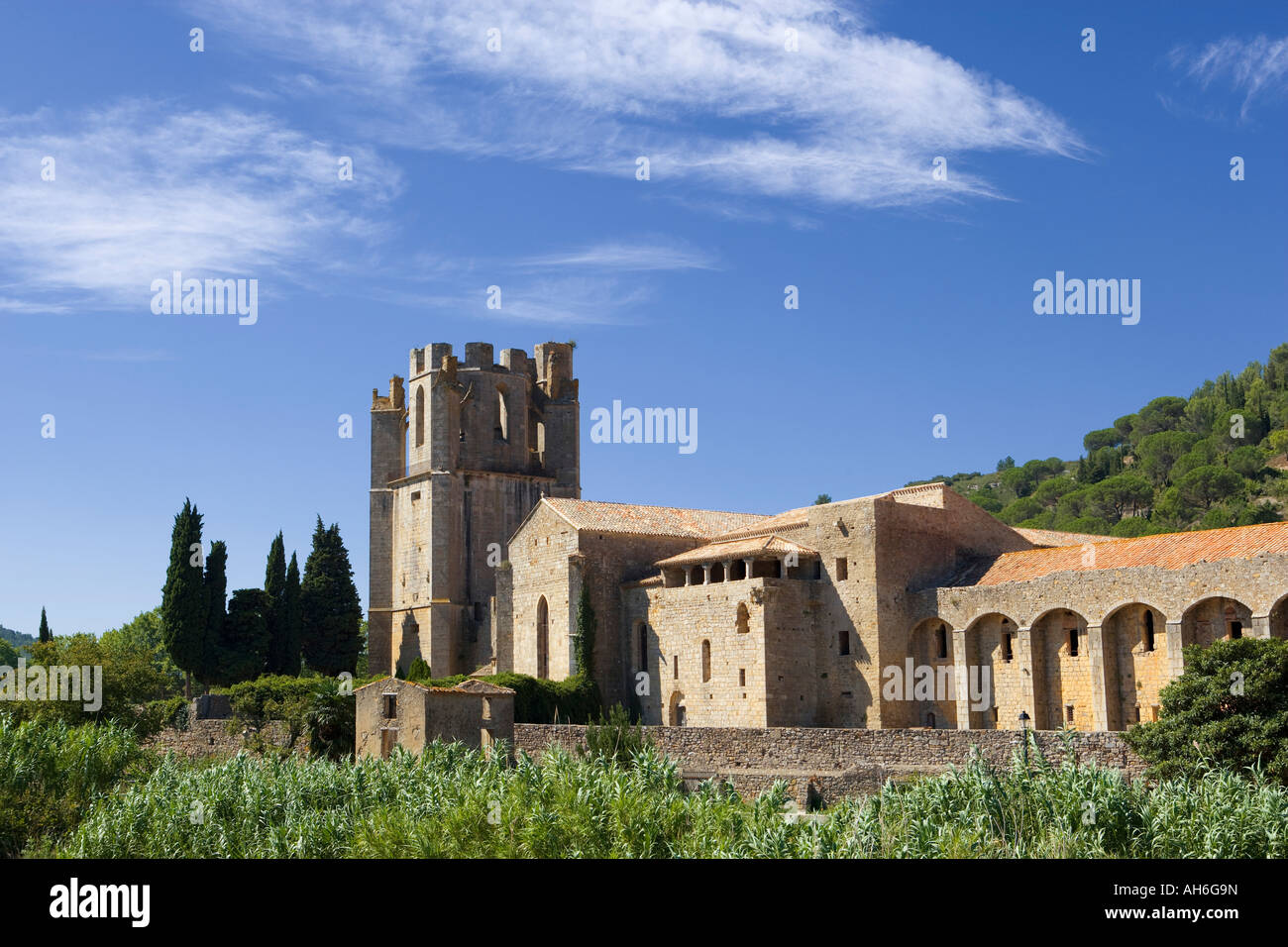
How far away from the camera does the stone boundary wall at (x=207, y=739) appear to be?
41250mm

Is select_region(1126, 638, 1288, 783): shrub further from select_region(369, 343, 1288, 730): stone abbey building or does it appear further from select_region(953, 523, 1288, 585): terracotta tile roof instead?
select_region(953, 523, 1288, 585): terracotta tile roof

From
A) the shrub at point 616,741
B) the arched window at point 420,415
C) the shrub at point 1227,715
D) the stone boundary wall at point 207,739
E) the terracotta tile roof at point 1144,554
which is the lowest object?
the stone boundary wall at point 207,739

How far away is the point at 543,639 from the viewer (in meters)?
46.0

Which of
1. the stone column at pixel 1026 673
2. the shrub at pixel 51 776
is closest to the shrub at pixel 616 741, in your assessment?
the stone column at pixel 1026 673

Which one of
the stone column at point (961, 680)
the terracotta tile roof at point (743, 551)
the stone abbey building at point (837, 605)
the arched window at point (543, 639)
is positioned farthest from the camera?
the arched window at point (543, 639)

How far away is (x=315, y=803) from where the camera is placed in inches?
958

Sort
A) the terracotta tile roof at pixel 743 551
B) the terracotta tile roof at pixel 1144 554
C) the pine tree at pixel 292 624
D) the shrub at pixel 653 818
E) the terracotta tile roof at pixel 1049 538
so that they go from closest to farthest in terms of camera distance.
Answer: the shrub at pixel 653 818, the terracotta tile roof at pixel 1144 554, the terracotta tile roof at pixel 743 551, the terracotta tile roof at pixel 1049 538, the pine tree at pixel 292 624

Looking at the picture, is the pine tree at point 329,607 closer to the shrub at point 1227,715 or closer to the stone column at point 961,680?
the stone column at point 961,680

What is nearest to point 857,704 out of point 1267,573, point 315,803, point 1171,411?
point 1267,573

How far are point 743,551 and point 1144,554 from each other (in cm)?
1200

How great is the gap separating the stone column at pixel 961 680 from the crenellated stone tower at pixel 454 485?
23491 millimetres

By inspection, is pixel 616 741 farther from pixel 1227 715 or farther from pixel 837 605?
pixel 1227 715

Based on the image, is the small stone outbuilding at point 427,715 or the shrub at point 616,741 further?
the small stone outbuilding at point 427,715
